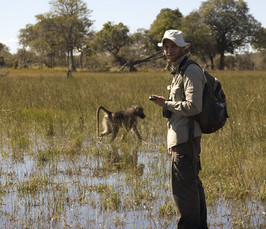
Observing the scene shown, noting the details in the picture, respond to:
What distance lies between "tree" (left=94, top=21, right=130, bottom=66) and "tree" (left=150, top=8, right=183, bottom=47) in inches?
191

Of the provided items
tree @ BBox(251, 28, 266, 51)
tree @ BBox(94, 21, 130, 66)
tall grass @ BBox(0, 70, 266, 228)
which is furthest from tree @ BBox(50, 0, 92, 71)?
tall grass @ BBox(0, 70, 266, 228)

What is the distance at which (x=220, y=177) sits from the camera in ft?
20.0

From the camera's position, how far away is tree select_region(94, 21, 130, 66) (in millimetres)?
68375

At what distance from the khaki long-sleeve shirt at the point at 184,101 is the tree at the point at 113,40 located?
6417 centimetres

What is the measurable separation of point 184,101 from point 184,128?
0.26 metres

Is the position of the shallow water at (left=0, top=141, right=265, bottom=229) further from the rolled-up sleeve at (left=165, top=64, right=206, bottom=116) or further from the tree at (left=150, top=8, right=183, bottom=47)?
the tree at (left=150, top=8, right=183, bottom=47)

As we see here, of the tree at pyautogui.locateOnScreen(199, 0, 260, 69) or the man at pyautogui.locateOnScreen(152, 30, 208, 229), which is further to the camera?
the tree at pyautogui.locateOnScreen(199, 0, 260, 69)

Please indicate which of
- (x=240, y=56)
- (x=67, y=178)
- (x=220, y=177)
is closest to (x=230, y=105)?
(x=220, y=177)

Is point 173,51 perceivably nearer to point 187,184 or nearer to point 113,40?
point 187,184

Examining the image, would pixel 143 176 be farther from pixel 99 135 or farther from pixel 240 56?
pixel 240 56

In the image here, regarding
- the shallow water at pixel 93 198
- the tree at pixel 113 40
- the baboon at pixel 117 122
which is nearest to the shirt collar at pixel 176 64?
the shallow water at pixel 93 198

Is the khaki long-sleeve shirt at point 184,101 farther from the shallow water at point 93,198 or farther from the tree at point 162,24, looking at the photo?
the tree at point 162,24

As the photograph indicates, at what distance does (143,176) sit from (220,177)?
1.11m

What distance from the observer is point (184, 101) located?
3807mm
